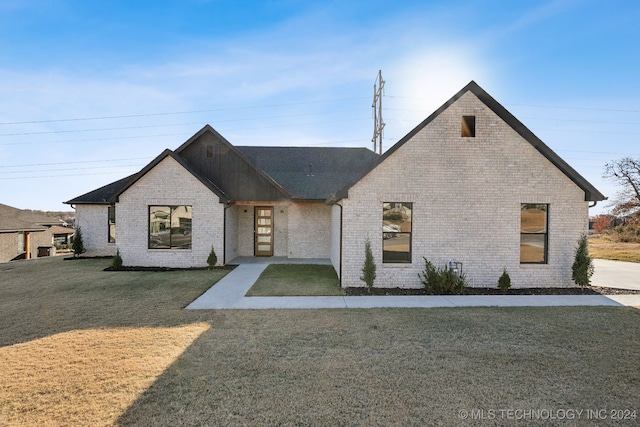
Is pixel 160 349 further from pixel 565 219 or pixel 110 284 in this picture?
pixel 565 219

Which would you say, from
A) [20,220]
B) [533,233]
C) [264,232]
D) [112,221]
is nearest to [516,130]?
[533,233]

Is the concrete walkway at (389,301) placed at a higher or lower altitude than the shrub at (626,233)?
lower

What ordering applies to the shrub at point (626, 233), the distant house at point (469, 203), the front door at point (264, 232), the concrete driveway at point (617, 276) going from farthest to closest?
the shrub at point (626, 233) < the front door at point (264, 232) < the concrete driveway at point (617, 276) < the distant house at point (469, 203)

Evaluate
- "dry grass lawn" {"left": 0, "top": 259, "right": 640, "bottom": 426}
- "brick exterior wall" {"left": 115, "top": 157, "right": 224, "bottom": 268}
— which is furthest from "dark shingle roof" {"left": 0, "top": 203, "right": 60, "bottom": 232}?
"dry grass lawn" {"left": 0, "top": 259, "right": 640, "bottom": 426}

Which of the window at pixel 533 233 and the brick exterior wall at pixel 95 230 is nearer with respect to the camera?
the window at pixel 533 233

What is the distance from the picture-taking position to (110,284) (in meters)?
10.1

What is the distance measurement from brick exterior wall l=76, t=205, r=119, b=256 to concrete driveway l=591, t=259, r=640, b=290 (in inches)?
877

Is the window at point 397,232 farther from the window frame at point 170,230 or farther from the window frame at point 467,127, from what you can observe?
the window frame at point 170,230

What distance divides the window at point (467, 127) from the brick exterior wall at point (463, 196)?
0.13 metres

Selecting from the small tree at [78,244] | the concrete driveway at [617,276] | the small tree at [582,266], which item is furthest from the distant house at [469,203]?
the small tree at [78,244]

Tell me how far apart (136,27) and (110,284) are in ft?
33.4

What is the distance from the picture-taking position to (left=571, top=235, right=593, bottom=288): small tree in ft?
31.0

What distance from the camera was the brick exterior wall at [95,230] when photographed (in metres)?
16.5

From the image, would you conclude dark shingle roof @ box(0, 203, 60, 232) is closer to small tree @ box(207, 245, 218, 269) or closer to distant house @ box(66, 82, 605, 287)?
small tree @ box(207, 245, 218, 269)
